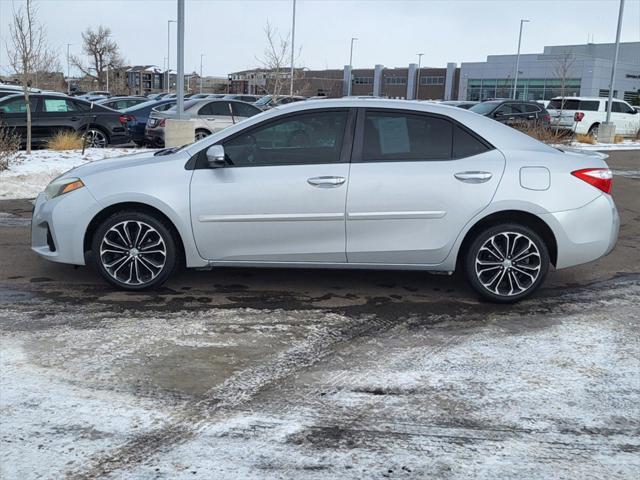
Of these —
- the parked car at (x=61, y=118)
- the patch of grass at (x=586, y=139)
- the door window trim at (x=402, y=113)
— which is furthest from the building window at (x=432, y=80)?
the door window trim at (x=402, y=113)

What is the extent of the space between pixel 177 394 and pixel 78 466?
83cm

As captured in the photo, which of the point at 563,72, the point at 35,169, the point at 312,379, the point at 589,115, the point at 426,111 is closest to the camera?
the point at 312,379

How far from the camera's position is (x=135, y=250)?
5.55 metres

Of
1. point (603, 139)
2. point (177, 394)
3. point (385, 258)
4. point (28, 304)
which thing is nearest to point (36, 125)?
point (28, 304)

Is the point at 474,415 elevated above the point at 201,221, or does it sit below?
below

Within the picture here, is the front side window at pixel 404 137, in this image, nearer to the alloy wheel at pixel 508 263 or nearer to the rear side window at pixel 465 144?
the rear side window at pixel 465 144

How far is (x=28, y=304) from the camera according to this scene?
208 inches

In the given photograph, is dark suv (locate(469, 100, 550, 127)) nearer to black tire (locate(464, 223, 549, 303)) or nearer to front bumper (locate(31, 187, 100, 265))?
black tire (locate(464, 223, 549, 303))

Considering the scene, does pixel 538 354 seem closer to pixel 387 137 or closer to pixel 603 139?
pixel 387 137

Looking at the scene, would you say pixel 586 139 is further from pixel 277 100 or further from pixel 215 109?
pixel 215 109

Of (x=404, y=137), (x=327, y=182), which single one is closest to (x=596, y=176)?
(x=404, y=137)

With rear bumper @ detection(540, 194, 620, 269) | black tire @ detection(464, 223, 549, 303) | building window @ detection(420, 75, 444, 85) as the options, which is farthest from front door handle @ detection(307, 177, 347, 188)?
building window @ detection(420, 75, 444, 85)

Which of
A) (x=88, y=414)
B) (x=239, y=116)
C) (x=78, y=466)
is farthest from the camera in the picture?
(x=239, y=116)

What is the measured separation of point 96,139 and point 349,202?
40.2 ft
